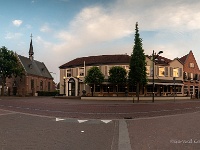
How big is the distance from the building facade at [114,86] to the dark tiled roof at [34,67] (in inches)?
731

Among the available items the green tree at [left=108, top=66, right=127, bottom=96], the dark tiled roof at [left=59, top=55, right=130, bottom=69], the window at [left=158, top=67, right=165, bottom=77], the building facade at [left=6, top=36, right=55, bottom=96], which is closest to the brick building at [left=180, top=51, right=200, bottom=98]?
the window at [left=158, top=67, right=165, bottom=77]

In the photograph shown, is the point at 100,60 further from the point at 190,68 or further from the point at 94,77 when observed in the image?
the point at 190,68

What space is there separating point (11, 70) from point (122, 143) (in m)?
56.8

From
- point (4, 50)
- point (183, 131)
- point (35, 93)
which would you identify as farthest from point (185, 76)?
point (183, 131)

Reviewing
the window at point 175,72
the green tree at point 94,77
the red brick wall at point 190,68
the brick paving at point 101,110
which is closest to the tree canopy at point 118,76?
the green tree at point 94,77

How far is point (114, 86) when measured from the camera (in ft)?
164

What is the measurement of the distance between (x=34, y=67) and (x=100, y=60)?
31467 millimetres

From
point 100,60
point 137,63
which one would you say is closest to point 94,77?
point 100,60

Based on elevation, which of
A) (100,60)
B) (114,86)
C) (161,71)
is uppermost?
(100,60)

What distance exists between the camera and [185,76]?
189ft

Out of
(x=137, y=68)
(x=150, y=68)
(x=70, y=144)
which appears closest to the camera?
(x=70, y=144)

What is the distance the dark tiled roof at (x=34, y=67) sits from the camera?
2804 inches

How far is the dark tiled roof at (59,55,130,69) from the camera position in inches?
→ 2040

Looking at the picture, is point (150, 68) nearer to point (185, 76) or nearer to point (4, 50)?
point (185, 76)
